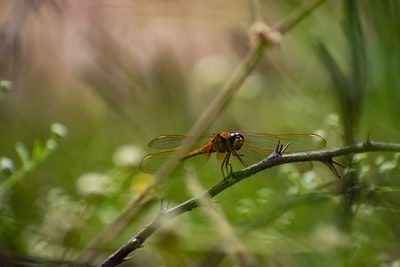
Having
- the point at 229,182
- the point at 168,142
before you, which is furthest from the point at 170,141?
the point at 229,182

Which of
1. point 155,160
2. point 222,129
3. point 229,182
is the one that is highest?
point 222,129

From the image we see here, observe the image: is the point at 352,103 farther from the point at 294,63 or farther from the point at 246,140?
the point at 294,63

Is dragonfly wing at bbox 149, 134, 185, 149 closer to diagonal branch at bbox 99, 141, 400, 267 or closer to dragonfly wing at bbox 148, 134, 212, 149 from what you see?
dragonfly wing at bbox 148, 134, 212, 149

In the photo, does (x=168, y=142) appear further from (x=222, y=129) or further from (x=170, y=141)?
(x=222, y=129)

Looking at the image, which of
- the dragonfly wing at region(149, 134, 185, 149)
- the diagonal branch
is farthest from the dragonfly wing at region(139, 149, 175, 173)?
the diagonal branch

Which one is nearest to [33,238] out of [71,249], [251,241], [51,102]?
[71,249]

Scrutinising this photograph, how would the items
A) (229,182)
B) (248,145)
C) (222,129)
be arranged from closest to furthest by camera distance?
1. (229,182)
2. (248,145)
3. (222,129)
